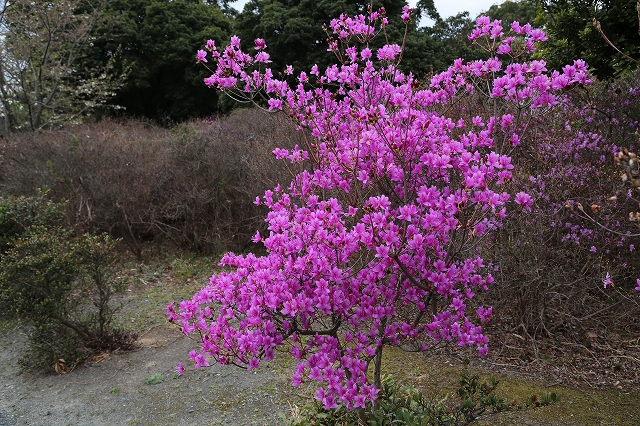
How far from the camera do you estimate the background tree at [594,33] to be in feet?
15.0

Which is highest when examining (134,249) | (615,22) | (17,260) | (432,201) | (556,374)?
(615,22)

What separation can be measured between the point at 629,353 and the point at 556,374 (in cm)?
75

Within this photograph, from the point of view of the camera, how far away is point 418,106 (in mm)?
3012

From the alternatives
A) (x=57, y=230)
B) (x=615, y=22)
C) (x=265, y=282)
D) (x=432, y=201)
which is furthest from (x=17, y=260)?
(x=615, y=22)

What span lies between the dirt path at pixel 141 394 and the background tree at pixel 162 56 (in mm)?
16416

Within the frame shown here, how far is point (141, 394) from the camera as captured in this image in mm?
4016

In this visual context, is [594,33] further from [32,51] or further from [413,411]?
[32,51]

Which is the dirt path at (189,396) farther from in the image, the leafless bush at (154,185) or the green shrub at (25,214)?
the leafless bush at (154,185)

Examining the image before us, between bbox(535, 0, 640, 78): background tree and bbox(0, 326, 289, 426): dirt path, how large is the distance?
443cm

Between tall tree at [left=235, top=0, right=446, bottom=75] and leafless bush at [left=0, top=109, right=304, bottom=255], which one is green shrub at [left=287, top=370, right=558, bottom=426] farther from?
tall tree at [left=235, top=0, right=446, bottom=75]

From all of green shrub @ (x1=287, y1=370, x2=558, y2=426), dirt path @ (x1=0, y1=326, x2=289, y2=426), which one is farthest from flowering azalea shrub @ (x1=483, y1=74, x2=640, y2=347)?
dirt path @ (x1=0, y1=326, x2=289, y2=426)

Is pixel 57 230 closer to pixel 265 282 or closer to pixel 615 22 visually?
pixel 265 282

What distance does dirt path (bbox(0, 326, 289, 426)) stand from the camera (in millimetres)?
3621

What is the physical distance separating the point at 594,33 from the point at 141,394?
5.63 m
